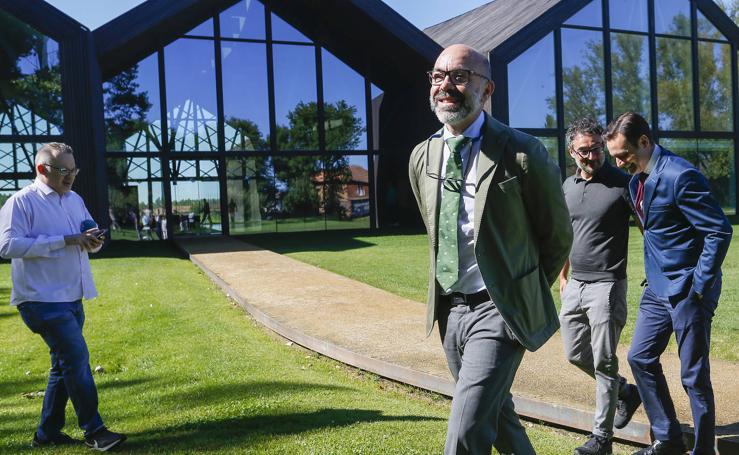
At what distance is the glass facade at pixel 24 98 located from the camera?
18.5 metres

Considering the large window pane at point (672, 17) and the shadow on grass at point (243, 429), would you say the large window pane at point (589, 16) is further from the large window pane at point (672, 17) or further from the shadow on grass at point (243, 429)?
the shadow on grass at point (243, 429)

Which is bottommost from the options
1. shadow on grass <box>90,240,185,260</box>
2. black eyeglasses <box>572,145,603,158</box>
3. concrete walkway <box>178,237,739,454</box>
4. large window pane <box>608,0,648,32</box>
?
concrete walkway <box>178,237,739,454</box>

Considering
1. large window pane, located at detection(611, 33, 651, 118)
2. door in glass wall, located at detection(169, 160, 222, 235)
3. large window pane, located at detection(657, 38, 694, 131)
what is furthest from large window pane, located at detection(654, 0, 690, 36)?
door in glass wall, located at detection(169, 160, 222, 235)

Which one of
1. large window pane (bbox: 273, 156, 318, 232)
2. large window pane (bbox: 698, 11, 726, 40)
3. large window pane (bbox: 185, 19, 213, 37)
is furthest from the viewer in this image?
large window pane (bbox: 698, 11, 726, 40)

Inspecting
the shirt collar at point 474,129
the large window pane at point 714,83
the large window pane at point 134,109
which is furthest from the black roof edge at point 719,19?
the shirt collar at point 474,129

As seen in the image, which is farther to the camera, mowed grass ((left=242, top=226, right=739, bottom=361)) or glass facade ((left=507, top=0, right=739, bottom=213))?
glass facade ((left=507, top=0, right=739, bottom=213))

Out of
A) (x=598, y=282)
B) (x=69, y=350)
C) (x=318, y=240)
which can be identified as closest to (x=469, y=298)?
(x=598, y=282)

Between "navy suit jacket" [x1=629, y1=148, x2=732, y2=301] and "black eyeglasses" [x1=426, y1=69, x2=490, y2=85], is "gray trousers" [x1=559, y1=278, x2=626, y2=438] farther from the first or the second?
"black eyeglasses" [x1=426, y1=69, x2=490, y2=85]

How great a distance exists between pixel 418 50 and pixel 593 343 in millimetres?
20328

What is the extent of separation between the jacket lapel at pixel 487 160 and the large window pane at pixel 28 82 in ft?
62.5

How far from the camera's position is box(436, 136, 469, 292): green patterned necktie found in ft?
9.07

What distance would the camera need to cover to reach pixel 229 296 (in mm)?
10070

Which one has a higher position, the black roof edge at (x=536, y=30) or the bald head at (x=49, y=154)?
the black roof edge at (x=536, y=30)

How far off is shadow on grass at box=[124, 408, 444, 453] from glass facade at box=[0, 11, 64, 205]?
676 inches
